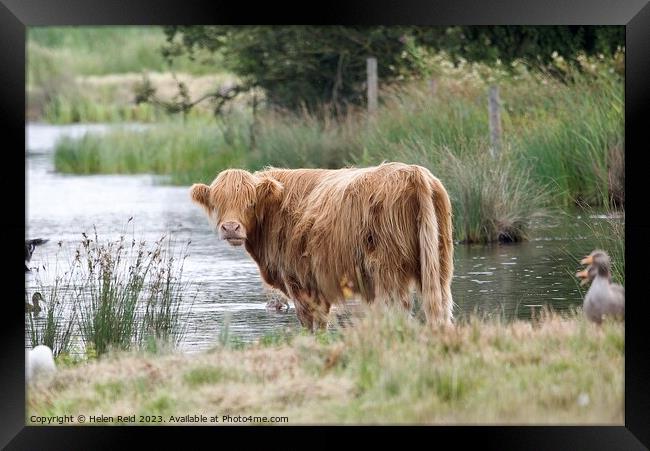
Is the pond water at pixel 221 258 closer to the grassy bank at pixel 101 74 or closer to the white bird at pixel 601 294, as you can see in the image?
the white bird at pixel 601 294

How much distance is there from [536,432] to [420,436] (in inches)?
20.8

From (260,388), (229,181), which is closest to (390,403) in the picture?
(260,388)

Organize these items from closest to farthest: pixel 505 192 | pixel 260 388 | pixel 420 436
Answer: pixel 420 436 → pixel 260 388 → pixel 505 192

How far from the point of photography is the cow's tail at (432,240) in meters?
6.98

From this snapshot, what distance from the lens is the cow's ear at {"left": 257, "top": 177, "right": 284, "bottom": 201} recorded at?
777cm

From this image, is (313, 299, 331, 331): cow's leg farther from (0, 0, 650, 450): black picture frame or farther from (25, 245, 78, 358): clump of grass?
(0, 0, 650, 450): black picture frame

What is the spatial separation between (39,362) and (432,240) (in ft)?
7.33

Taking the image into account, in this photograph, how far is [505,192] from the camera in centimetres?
1188

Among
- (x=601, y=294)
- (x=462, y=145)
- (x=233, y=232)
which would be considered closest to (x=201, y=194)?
(x=233, y=232)

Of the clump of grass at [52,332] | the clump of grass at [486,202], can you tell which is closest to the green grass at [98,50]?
the clump of grass at [486,202]

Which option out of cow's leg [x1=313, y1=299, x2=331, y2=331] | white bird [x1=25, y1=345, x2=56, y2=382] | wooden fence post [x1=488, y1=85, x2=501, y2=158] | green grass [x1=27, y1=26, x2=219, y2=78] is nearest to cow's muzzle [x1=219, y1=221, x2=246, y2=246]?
cow's leg [x1=313, y1=299, x2=331, y2=331]

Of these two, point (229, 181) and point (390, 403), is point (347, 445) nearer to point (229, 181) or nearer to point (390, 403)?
point (390, 403)

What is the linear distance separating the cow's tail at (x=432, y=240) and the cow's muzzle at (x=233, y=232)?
121cm
